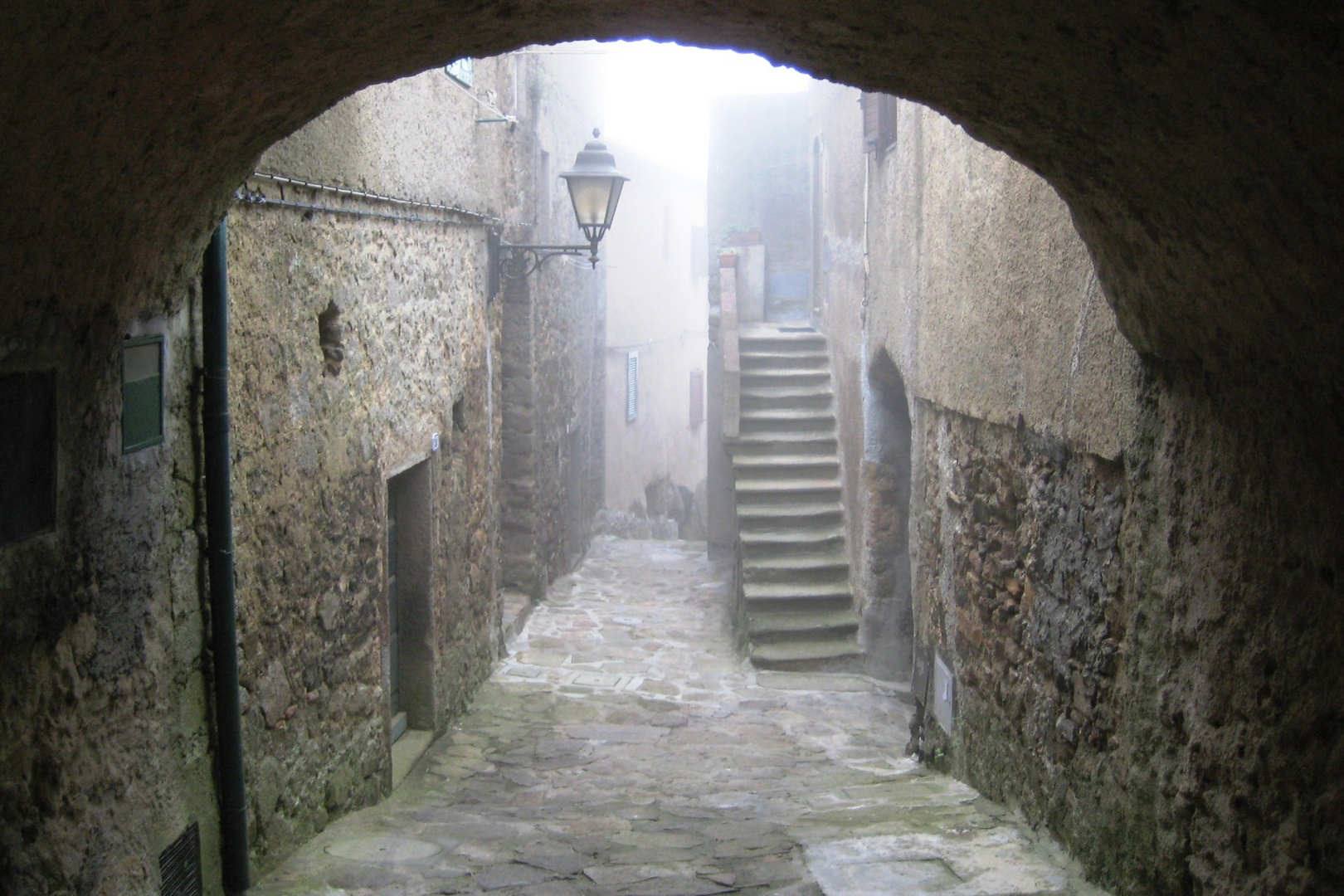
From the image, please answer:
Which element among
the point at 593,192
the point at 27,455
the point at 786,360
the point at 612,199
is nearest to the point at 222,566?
the point at 27,455

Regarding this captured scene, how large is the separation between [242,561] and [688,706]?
13.8 feet

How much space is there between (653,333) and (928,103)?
18918 mm

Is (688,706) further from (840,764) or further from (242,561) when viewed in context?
(242,561)

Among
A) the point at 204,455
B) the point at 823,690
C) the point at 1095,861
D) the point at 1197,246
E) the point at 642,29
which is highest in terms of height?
the point at 642,29

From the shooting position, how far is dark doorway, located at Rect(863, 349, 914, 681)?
8836mm

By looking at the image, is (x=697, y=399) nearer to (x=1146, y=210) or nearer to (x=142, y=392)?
(x=142, y=392)

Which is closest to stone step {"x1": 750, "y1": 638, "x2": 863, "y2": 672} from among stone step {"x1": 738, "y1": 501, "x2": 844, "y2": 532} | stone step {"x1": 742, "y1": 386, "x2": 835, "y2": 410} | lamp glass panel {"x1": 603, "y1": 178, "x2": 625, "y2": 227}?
stone step {"x1": 738, "y1": 501, "x2": 844, "y2": 532}

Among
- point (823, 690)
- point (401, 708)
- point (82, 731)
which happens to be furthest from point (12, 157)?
point (823, 690)

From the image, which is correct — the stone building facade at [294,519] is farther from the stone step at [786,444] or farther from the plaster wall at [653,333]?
the plaster wall at [653,333]

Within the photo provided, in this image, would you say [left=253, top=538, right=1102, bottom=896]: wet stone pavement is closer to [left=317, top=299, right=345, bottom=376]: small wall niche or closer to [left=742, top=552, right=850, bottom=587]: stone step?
[left=742, top=552, right=850, bottom=587]: stone step

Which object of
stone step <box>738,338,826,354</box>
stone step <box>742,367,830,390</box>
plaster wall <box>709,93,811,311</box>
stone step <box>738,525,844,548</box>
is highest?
plaster wall <box>709,93,811,311</box>

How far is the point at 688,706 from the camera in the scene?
25.0ft

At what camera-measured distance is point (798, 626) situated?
9.10m

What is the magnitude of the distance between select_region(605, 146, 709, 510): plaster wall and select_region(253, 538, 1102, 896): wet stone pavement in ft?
29.7
